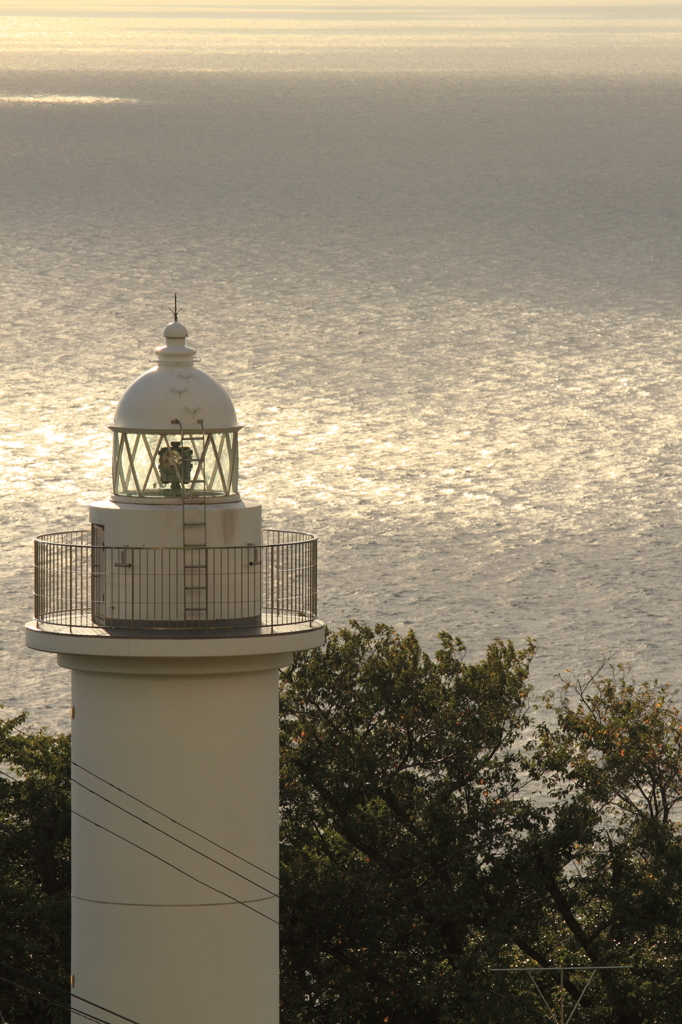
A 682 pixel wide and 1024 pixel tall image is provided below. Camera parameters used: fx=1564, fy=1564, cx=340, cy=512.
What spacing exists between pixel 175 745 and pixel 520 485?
115124 millimetres

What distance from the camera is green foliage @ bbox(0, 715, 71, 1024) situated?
91.2 ft

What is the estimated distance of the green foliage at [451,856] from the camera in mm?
27562

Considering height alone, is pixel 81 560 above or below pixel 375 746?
above

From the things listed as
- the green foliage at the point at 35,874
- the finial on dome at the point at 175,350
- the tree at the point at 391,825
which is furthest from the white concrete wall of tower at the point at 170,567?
the tree at the point at 391,825

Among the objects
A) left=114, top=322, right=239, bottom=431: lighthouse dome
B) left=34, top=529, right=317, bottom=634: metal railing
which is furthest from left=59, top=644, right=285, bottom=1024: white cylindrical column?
left=114, top=322, right=239, bottom=431: lighthouse dome

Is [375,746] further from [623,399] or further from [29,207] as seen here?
[29,207]

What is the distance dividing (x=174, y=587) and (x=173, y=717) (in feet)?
4.66

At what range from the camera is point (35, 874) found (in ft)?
99.6

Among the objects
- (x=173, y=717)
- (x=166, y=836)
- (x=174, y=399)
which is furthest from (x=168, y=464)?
(x=166, y=836)

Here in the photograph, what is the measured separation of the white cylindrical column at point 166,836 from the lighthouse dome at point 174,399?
2.69 meters

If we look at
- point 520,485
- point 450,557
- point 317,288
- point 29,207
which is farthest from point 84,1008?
point 29,207

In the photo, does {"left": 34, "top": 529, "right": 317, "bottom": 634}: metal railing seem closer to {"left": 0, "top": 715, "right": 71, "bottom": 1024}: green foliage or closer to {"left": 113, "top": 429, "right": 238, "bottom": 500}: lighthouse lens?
{"left": 113, "top": 429, "right": 238, "bottom": 500}: lighthouse lens

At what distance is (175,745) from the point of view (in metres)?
16.8

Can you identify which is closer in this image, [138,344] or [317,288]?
[138,344]
